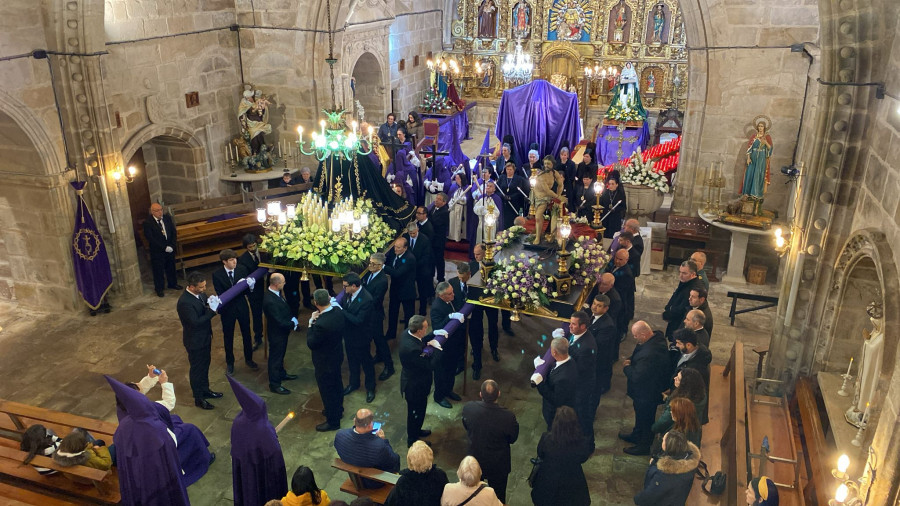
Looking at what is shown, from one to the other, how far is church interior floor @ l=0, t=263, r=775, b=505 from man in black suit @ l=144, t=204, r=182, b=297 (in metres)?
0.29

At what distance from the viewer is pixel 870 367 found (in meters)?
6.28

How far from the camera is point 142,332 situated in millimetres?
10891

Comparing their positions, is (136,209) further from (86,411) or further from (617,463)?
(617,463)

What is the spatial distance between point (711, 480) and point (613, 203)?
21.7ft

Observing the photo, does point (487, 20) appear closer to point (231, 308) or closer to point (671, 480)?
Answer: point (231, 308)

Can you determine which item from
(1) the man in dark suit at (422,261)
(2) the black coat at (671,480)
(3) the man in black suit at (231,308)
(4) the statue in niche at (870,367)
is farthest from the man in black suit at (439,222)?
(4) the statue in niche at (870,367)

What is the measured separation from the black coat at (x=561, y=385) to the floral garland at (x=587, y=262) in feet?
7.48

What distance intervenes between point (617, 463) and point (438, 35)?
57.0ft

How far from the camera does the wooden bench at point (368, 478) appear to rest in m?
6.41

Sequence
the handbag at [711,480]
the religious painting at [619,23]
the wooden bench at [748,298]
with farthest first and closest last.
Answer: the religious painting at [619,23] < the wooden bench at [748,298] < the handbag at [711,480]

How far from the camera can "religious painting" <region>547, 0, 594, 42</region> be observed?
2194 centimetres

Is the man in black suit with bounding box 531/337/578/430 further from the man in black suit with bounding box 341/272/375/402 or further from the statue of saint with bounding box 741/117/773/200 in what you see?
the statue of saint with bounding box 741/117/773/200

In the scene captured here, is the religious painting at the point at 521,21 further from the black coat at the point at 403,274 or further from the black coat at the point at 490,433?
the black coat at the point at 490,433

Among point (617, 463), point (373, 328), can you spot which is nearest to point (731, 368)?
point (617, 463)
